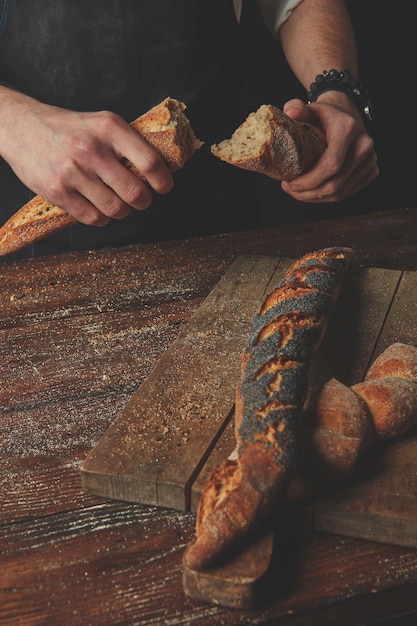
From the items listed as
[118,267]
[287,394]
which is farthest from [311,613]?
[118,267]

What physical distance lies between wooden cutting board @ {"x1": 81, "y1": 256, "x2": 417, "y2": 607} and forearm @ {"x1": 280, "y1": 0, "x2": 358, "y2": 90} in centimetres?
83

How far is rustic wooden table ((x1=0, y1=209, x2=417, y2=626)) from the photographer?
0.91 m

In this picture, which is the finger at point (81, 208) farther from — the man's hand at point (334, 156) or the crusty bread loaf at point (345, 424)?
the crusty bread loaf at point (345, 424)

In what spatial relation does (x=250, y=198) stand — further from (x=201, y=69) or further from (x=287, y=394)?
(x=287, y=394)

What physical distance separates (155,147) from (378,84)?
2269mm

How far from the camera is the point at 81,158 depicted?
1545 mm

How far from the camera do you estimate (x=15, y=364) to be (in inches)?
58.3

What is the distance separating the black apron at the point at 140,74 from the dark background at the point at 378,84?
1.17 metres

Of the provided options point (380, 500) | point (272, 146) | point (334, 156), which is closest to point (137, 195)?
point (272, 146)

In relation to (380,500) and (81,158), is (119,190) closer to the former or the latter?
(81,158)

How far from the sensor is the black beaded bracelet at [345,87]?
81.0 inches

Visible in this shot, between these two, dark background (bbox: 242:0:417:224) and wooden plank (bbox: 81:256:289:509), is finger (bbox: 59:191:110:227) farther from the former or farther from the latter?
dark background (bbox: 242:0:417:224)

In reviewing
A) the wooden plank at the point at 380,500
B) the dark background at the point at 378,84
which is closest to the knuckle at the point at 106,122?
the wooden plank at the point at 380,500

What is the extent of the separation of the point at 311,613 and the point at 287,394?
291 millimetres
